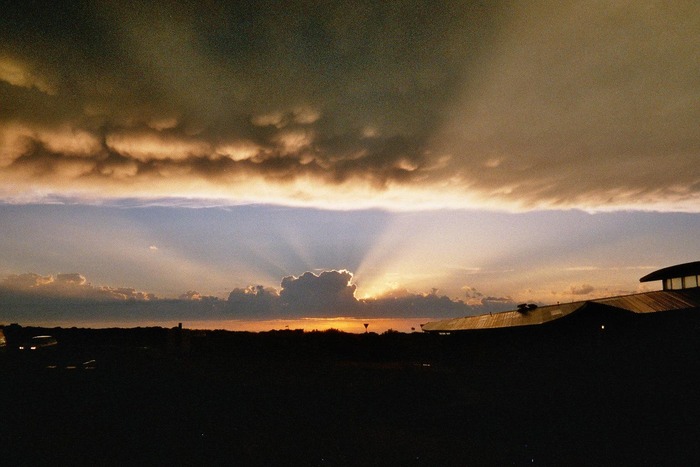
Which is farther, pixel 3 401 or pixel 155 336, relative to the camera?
pixel 155 336

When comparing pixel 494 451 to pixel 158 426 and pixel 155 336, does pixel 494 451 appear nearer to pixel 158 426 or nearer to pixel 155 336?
pixel 158 426

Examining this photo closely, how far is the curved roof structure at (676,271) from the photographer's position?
27.6 m

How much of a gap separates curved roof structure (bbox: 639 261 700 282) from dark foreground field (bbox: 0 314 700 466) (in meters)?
9.42

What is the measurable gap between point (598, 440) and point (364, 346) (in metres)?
45.7

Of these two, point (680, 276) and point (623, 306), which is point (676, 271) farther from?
point (623, 306)

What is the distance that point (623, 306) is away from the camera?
20.9 m

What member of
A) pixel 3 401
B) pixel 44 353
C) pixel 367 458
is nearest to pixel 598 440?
pixel 367 458

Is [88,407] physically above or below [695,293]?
below

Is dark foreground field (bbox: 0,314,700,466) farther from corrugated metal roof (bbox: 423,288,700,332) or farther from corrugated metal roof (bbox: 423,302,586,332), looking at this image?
corrugated metal roof (bbox: 423,302,586,332)

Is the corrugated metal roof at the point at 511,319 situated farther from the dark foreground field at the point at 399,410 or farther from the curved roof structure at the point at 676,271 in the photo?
the curved roof structure at the point at 676,271

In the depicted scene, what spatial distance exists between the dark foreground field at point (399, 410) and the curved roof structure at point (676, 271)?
30.9 feet

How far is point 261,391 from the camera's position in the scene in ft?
78.2

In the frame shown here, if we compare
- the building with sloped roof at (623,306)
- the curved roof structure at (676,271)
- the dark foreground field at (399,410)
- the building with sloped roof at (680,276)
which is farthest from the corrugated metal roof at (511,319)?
the curved roof structure at (676,271)

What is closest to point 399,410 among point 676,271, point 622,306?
point 622,306
